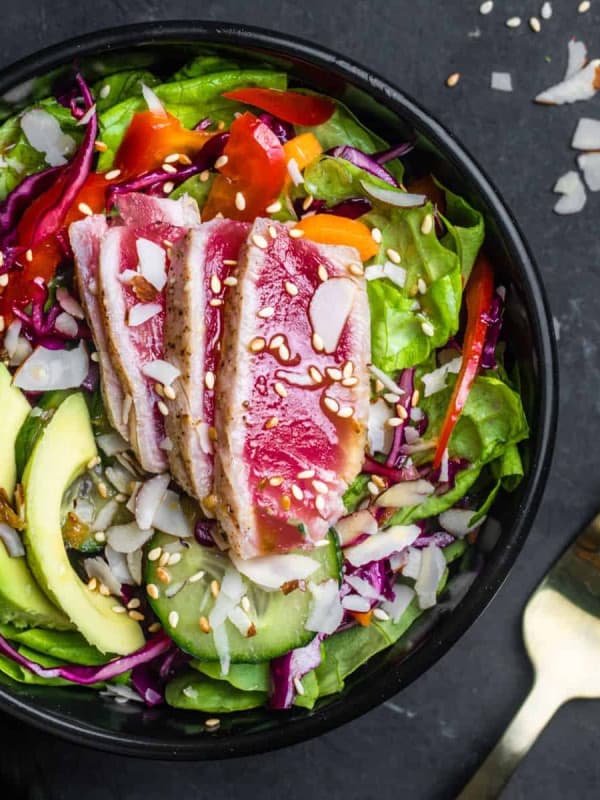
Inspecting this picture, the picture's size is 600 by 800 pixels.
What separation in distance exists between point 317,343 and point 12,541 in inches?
42.3

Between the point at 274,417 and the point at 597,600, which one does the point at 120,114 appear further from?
the point at 597,600

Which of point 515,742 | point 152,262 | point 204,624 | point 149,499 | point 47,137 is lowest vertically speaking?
point 515,742

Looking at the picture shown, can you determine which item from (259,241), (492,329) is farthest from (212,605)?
(492,329)

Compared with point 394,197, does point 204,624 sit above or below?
below

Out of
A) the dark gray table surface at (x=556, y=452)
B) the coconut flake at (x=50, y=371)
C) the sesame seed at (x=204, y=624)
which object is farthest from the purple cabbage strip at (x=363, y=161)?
the sesame seed at (x=204, y=624)

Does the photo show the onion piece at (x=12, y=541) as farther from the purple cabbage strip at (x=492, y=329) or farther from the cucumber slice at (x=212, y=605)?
the purple cabbage strip at (x=492, y=329)

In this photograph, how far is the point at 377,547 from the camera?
2949 millimetres

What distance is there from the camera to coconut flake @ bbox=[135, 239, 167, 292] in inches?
109

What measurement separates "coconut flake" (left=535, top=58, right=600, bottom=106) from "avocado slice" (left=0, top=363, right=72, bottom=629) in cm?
206

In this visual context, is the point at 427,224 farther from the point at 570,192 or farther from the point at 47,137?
the point at 47,137

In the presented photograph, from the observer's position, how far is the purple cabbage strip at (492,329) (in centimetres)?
296

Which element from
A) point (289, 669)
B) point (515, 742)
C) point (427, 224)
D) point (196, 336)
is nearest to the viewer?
point (196, 336)

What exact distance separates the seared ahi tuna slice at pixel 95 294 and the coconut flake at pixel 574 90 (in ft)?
5.37

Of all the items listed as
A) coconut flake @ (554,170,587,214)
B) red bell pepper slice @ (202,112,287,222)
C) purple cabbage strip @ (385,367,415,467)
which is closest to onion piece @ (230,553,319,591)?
purple cabbage strip @ (385,367,415,467)
